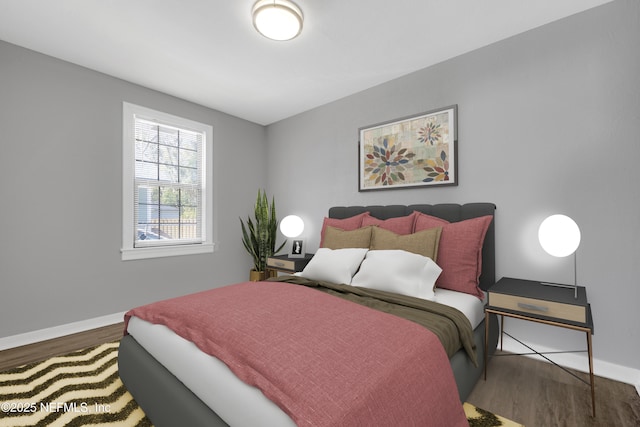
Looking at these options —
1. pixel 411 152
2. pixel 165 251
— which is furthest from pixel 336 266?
pixel 165 251

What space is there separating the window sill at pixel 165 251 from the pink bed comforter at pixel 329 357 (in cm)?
191

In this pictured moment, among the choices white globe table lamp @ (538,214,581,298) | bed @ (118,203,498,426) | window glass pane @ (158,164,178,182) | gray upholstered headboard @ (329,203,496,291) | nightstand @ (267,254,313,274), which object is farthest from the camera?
window glass pane @ (158,164,178,182)

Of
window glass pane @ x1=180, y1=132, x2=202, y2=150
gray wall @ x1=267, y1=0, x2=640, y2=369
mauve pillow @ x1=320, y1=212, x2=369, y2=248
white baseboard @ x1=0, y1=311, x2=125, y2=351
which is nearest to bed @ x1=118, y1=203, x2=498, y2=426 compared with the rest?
gray wall @ x1=267, y1=0, x2=640, y2=369

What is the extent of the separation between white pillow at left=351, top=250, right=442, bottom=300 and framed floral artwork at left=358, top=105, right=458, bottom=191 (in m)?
1.01

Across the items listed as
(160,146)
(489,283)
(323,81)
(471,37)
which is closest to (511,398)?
(489,283)

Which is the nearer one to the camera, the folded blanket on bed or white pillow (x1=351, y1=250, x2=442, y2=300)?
the folded blanket on bed

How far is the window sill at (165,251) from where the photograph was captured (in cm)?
318

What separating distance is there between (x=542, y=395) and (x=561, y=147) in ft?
5.68

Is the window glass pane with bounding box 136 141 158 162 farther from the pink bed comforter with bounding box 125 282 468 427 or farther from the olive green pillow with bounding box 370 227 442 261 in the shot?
the olive green pillow with bounding box 370 227 442 261

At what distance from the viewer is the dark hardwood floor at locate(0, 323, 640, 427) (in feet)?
5.15

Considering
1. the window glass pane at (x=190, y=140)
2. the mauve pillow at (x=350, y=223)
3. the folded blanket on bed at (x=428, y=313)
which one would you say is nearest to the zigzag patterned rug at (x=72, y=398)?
the folded blanket on bed at (x=428, y=313)

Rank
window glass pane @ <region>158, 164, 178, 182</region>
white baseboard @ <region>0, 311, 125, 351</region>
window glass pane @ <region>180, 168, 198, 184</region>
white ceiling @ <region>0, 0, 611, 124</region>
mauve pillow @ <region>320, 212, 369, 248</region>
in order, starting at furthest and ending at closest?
1. window glass pane @ <region>180, 168, 198, 184</region>
2. window glass pane @ <region>158, 164, 178, 182</region>
3. mauve pillow @ <region>320, 212, 369, 248</region>
4. white baseboard @ <region>0, 311, 125, 351</region>
5. white ceiling @ <region>0, 0, 611, 124</region>

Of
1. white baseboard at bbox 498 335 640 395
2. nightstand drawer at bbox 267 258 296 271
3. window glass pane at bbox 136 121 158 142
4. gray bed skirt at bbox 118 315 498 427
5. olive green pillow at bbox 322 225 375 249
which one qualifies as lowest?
white baseboard at bbox 498 335 640 395

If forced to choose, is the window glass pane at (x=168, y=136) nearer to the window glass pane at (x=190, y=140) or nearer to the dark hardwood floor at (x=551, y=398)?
the window glass pane at (x=190, y=140)
